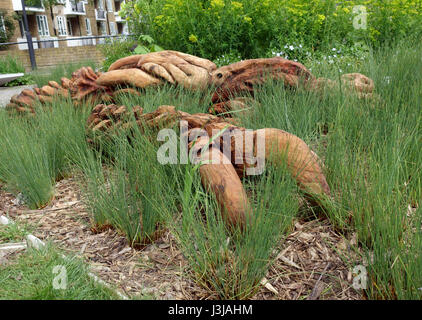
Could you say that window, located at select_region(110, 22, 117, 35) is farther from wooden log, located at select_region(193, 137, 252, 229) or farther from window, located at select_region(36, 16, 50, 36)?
wooden log, located at select_region(193, 137, 252, 229)

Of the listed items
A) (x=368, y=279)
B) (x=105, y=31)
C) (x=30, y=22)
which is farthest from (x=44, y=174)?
(x=105, y=31)

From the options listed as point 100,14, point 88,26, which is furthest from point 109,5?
point 88,26

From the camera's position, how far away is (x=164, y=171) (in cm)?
224

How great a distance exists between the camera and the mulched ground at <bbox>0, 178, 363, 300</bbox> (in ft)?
5.54

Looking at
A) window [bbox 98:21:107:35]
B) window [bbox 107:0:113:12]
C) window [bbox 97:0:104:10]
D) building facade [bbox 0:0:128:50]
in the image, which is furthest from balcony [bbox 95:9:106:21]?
window [bbox 107:0:113:12]

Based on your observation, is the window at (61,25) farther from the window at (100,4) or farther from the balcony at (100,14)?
the window at (100,4)

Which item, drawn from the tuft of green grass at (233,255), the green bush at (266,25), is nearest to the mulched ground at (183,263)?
the tuft of green grass at (233,255)

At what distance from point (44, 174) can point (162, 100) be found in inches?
45.0

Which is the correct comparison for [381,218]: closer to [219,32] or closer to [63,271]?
[63,271]

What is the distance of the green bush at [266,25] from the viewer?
18.8 ft

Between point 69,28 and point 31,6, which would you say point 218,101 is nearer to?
point 31,6

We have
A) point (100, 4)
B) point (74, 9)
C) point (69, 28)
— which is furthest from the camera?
point (100, 4)

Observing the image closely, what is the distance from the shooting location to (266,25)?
18.9 ft

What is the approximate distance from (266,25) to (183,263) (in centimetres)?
469
